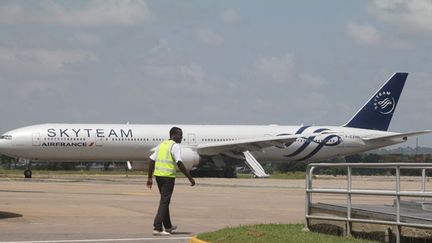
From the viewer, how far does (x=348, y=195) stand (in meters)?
11.5

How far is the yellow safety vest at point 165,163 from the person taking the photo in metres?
13.1

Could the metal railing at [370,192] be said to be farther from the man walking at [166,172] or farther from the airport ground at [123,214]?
the man walking at [166,172]

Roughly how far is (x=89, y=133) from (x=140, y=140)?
298 centimetres

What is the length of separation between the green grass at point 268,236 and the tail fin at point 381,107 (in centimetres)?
4146

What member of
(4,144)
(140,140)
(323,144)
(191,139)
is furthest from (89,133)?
(323,144)

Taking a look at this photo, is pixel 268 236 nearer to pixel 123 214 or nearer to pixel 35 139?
pixel 123 214

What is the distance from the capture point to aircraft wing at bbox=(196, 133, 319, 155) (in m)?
45.1

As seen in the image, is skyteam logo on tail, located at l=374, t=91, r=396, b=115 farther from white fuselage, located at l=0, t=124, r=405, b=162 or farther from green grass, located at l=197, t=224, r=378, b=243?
green grass, located at l=197, t=224, r=378, b=243

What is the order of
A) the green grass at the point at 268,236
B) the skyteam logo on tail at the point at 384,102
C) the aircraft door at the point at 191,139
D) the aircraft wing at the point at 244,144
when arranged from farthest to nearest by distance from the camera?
the skyteam logo on tail at the point at 384,102 → the aircraft door at the point at 191,139 → the aircraft wing at the point at 244,144 → the green grass at the point at 268,236

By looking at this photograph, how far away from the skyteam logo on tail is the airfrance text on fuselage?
17.1 m

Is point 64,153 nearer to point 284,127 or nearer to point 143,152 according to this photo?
point 143,152

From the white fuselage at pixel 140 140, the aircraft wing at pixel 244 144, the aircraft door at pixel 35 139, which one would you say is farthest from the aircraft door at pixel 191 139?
the aircraft door at pixel 35 139

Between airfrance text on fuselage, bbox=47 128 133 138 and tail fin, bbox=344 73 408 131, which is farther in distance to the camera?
tail fin, bbox=344 73 408 131

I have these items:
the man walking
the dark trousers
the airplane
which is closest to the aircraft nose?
the airplane
